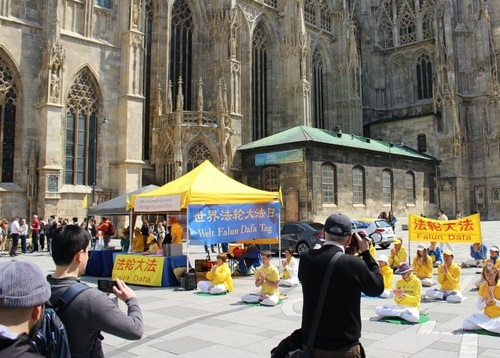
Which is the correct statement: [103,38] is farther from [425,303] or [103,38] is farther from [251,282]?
[425,303]

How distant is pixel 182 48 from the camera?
31.3 m

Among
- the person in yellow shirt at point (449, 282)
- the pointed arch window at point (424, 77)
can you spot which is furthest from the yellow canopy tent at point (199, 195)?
the pointed arch window at point (424, 77)

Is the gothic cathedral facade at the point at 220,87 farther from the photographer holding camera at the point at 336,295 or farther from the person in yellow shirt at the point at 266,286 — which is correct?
the photographer holding camera at the point at 336,295

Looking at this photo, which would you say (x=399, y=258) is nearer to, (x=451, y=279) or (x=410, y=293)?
(x=451, y=279)

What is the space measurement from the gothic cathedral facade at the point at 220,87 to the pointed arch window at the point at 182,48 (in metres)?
0.09

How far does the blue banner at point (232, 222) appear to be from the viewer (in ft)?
37.4

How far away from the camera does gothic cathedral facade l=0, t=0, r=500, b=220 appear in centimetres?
2305

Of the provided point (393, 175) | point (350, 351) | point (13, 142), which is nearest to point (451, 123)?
point (393, 175)

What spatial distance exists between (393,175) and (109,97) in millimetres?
20199

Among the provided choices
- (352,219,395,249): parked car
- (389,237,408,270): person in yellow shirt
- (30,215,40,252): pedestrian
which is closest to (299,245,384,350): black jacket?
(389,237,408,270): person in yellow shirt

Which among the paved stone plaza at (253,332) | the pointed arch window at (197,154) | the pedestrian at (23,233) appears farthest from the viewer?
the pointed arch window at (197,154)

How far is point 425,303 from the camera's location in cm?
922

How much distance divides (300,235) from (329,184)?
36.5ft

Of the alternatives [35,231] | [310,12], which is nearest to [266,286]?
[35,231]
